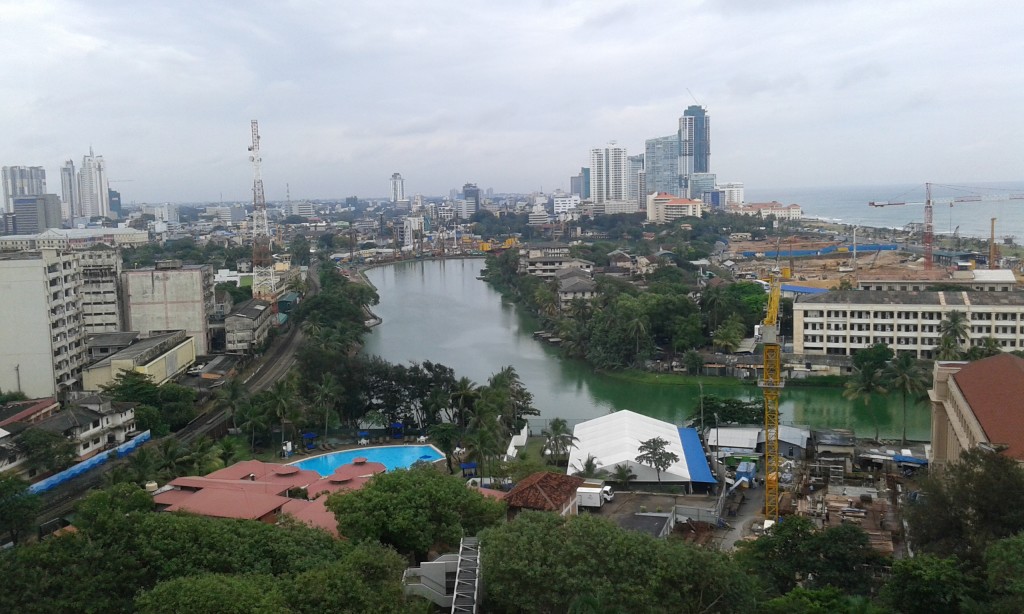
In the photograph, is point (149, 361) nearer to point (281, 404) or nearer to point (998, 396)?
point (281, 404)

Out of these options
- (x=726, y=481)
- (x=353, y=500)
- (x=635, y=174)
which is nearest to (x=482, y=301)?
(x=726, y=481)

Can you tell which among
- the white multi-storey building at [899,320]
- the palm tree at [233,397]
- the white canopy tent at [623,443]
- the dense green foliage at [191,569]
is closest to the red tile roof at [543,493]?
the white canopy tent at [623,443]

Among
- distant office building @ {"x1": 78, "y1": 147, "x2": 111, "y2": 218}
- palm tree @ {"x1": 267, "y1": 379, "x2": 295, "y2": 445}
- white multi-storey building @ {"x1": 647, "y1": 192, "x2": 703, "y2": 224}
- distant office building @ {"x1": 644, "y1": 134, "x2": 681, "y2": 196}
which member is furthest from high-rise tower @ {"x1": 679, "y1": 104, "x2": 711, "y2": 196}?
→ palm tree @ {"x1": 267, "y1": 379, "x2": 295, "y2": 445}

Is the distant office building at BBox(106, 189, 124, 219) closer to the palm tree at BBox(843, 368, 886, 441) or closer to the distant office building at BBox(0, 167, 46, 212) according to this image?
the distant office building at BBox(0, 167, 46, 212)

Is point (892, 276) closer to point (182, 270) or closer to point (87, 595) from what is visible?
point (182, 270)

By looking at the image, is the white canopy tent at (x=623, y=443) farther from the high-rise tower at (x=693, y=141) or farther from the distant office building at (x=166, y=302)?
the high-rise tower at (x=693, y=141)

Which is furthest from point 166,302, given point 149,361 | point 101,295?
point 149,361

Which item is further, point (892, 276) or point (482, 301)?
point (482, 301)
